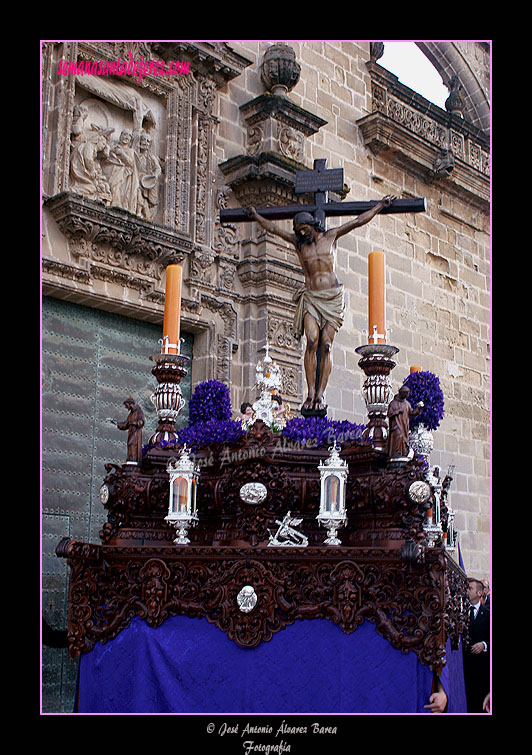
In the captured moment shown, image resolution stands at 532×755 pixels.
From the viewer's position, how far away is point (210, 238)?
27.1 feet

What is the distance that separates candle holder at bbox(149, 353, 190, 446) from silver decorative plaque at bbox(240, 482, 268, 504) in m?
0.71

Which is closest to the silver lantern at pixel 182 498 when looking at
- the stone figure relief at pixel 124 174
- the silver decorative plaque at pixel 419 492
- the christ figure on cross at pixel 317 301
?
the christ figure on cross at pixel 317 301

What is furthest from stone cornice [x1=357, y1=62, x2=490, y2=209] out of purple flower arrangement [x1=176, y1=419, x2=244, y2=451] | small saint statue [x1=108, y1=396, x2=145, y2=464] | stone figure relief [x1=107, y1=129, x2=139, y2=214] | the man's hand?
the man's hand

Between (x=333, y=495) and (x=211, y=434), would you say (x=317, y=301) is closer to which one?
(x=211, y=434)

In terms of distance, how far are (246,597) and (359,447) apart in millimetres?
921

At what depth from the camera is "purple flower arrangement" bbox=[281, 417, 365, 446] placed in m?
4.46

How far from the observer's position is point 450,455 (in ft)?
35.5

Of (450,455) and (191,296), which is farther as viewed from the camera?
(450,455)

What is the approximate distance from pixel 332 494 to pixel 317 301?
131 centimetres

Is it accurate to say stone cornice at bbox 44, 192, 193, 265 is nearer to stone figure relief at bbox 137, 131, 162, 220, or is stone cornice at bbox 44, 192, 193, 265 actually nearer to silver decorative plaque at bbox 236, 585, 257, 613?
stone figure relief at bbox 137, 131, 162, 220

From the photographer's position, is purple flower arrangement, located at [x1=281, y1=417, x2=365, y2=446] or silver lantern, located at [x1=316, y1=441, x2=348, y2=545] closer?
silver lantern, located at [x1=316, y1=441, x2=348, y2=545]

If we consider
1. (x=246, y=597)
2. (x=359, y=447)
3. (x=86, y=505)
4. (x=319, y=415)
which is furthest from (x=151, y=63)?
(x=246, y=597)

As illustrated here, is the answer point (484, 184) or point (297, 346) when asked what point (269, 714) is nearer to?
point (297, 346)

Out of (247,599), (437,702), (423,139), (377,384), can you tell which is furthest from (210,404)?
(423,139)
